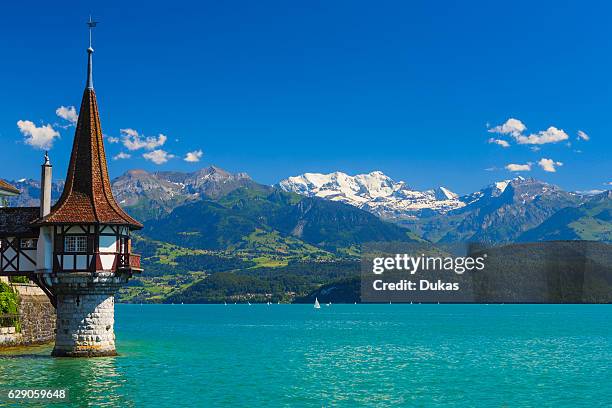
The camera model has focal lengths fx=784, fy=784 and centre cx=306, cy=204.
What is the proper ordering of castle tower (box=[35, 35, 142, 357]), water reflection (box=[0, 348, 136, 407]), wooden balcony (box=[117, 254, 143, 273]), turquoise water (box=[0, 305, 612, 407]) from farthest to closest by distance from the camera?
wooden balcony (box=[117, 254, 143, 273])
castle tower (box=[35, 35, 142, 357])
turquoise water (box=[0, 305, 612, 407])
water reflection (box=[0, 348, 136, 407])

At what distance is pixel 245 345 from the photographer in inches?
4126

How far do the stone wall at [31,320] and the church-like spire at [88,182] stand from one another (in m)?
16.6

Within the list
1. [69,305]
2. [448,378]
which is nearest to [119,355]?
[69,305]

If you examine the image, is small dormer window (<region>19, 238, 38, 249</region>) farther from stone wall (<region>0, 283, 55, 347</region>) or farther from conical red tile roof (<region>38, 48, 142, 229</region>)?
stone wall (<region>0, 283, 55, 347</region>)

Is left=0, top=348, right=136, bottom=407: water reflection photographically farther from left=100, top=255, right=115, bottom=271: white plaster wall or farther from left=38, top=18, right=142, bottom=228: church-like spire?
left=38, top=18, right=142, bottom=228: church-like spire

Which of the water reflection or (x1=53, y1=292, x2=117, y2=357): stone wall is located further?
(x1=53, y1=292, x2=117, y2=357): stone wall

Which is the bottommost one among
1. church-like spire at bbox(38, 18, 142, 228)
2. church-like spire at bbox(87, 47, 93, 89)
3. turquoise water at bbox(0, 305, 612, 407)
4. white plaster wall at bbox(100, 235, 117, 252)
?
turquoise water at bbox(0, 305, 612, 407)

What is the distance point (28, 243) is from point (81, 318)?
9.18m

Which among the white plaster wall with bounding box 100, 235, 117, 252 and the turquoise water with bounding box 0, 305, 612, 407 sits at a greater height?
the white plaster wall with bounding box 100, 235, 117, 252

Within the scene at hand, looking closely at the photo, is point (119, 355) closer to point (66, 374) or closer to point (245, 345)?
point (66, 374)

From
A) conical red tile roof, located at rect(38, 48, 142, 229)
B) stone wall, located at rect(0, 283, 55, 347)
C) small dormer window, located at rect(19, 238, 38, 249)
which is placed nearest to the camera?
conical red tile roof, located at rect(38, 48, 142, 229)

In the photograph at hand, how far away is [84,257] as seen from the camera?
60.3 meters

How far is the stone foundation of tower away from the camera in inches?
2343

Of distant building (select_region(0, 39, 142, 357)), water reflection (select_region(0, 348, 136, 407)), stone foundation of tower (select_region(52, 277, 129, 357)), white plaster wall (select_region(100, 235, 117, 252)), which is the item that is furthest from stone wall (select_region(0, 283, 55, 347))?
white plaster wall (select_region(100, 235, 117, 252))
